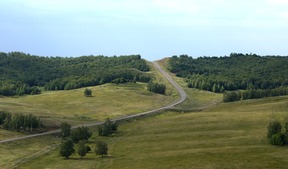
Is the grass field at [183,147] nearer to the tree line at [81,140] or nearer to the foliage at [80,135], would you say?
the tree line at [81,140]

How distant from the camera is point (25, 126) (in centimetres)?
13788

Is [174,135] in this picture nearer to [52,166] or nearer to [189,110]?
[52,166]

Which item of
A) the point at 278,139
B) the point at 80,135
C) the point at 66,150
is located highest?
the point at 278,139

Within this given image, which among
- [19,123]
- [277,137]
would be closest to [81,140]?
[19,123]

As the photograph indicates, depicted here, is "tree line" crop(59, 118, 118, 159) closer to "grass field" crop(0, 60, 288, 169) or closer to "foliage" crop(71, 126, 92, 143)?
"foliage" crop(71, 126, 92, 143)

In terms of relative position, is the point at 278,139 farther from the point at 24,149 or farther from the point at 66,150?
the point at 24,149

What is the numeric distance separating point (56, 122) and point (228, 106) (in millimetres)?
80363

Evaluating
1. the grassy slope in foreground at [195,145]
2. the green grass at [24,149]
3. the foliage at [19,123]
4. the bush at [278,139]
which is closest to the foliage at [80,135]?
the green grass at [24,149]

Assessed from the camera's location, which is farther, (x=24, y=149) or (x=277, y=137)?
(x=24, y=149)

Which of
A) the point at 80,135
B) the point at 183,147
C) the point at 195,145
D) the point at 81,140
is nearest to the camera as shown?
the point at 183,147

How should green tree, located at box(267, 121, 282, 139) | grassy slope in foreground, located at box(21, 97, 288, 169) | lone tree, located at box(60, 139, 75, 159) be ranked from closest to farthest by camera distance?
grassy slope in foreground, located at box(21, 97, 288, 169) → green tree, located at box(267, 121, 282, 139) → lone tree, located at box(60, 139, 75, 159)

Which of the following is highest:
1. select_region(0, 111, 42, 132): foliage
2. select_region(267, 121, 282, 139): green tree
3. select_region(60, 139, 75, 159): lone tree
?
select_region(267, 121, 282, 139): green tree

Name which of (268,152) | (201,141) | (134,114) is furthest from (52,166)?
(134,114)

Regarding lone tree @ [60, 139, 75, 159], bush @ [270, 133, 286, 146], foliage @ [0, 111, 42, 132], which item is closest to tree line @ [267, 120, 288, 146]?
bush @ [270, 133, 286, 146]
